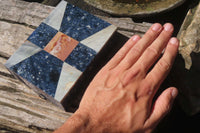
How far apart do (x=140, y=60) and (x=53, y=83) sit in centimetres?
53

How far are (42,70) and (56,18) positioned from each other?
41 cm

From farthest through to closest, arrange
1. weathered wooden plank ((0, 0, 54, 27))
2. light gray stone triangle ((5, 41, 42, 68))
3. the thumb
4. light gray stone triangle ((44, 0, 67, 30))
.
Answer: weathered wooden plank ((0, 0, 54, 27)) < light gray stone triangle ((44, 0, 67, 30)) < light gray stone triangle ((5, 41, 42, 68)) < the thumb

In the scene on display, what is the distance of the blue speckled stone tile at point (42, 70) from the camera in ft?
3.54

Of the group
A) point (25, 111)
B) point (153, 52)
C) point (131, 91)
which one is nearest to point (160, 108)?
point (131, 91)

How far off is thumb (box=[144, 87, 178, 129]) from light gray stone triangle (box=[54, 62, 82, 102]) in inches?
18.0

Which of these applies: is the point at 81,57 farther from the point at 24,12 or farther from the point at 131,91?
the point at 24,12

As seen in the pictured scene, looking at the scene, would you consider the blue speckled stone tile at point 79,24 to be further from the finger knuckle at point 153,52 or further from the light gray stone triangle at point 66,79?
the finger knuckle at point 153,52

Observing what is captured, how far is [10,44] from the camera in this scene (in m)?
1.41

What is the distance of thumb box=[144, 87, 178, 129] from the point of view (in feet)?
3.40

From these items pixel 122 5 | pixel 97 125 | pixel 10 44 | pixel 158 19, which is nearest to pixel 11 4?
pixel 10 44

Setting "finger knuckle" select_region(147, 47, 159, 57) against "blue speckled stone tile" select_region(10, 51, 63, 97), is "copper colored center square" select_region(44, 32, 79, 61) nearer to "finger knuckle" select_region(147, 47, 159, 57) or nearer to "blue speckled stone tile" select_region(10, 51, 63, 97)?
"blue speckled stone tile" select_region(10, 51, 63, 97)

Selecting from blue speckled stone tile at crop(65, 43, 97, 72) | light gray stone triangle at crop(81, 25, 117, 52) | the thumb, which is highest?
light gray stone triangle at crop(81, 25, 117, 52)

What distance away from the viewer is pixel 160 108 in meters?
1.05

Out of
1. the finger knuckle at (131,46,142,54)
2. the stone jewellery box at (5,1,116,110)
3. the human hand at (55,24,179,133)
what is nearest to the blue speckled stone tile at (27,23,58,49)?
the stone jewellery box at (5,1,116,110)
